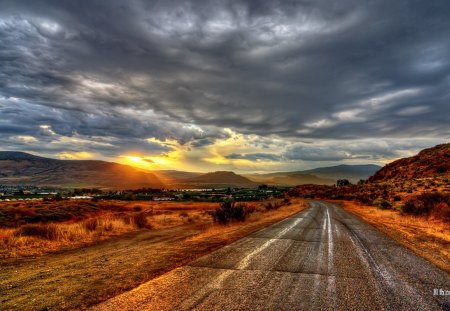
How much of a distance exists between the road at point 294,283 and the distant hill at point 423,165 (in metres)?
71.5

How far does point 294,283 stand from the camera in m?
7.05

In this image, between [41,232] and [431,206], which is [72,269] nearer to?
[41,232]

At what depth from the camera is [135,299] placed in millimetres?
6133

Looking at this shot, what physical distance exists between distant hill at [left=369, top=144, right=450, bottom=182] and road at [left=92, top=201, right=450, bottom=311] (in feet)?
234

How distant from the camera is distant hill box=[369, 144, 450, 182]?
75250 millimetres

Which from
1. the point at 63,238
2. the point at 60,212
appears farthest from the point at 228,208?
the point at 60,212

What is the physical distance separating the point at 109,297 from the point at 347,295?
515 cm

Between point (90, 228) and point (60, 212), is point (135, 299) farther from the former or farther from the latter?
point (60, 212)

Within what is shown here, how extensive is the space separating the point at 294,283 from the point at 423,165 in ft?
314

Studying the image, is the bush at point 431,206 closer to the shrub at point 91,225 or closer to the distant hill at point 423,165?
the shrub at point 91,225

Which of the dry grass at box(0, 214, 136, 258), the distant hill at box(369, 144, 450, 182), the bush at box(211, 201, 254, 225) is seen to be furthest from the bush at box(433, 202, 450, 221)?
the distant hill at box(369, 144, 450, 182)

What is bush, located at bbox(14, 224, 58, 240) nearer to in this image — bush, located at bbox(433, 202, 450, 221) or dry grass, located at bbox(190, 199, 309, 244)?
dry grass, located at bbox(190, 199, 309, 244)

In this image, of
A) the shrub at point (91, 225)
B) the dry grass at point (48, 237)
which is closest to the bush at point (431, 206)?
the dry grass at point (48, 237)

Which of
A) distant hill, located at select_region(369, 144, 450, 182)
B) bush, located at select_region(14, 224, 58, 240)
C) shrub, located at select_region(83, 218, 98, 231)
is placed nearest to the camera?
bush, located at select_region(14, 224, 58, 240)
